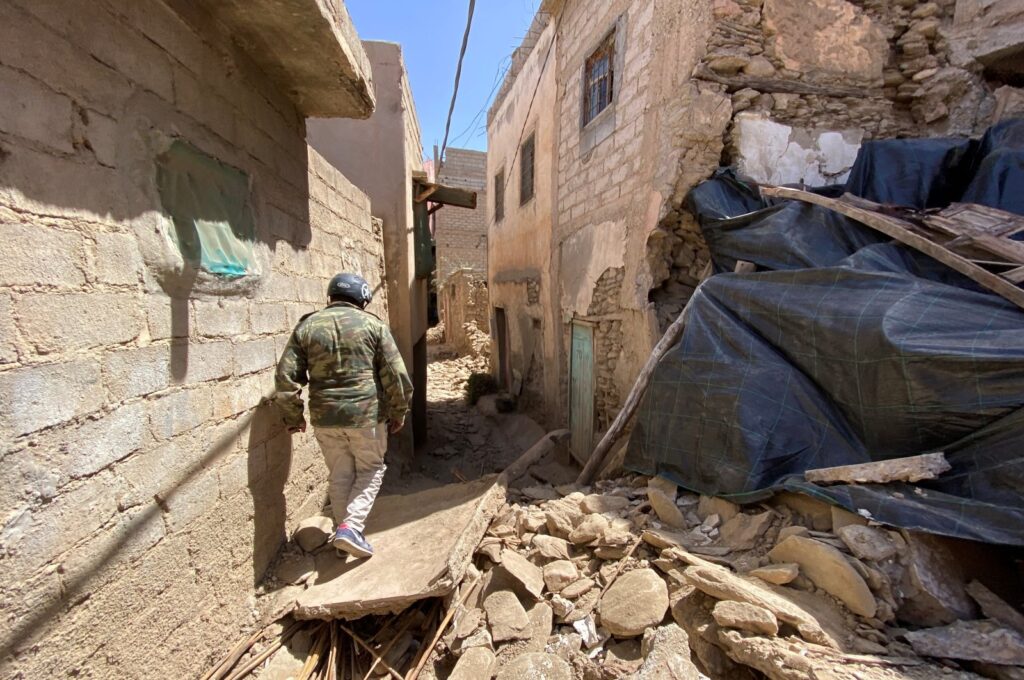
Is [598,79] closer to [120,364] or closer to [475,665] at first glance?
[120,364]

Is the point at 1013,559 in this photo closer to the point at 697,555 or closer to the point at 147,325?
the point at 697,555

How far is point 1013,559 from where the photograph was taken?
1997mm

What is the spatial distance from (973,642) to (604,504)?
1747 mm

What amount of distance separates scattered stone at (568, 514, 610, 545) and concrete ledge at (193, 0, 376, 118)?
114 inches

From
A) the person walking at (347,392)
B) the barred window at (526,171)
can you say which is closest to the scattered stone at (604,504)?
the person walking at (347,392)

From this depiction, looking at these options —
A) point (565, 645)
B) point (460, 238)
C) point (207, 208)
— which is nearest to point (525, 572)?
point (565, 645)

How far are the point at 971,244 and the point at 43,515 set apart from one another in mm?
4253

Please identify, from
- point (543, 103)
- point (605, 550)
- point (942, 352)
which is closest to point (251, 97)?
point (605, 550)

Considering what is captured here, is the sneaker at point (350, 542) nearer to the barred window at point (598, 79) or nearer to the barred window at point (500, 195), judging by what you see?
the barred window at point (598, 79)

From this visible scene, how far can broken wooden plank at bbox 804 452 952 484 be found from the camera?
2107mm

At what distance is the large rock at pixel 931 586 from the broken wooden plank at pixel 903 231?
1273 millimetres

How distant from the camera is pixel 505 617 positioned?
2.29 metres

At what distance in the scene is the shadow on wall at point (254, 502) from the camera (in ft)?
4.28

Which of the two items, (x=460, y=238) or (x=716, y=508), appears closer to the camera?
(x=716, y=508)
